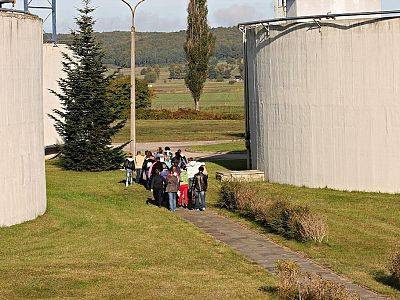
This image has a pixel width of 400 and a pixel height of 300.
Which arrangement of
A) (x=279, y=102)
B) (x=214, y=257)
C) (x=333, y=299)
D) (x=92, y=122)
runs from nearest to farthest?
(x=333, y=299), (x=214, y=257), (x=279, y=102), (x=92, y=122)

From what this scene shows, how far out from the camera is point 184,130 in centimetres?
6331

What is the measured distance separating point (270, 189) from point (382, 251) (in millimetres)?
11241

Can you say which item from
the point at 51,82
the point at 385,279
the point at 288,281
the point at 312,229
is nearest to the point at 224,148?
the point at 51,82

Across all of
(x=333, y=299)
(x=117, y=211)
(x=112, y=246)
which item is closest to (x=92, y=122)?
(x=117, y=211)

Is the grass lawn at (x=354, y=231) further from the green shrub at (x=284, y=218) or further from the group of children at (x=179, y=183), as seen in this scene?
the group of children at (x=179, y=183)

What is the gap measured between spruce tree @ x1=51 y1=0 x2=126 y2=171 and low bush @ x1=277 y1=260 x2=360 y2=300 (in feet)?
73.4

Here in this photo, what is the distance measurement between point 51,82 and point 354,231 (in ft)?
72.0

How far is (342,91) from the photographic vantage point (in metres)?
30.7

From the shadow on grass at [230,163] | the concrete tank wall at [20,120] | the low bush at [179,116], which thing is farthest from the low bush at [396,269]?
the low bush at [179,116]

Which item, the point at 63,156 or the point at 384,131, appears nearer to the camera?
the point at 384,131

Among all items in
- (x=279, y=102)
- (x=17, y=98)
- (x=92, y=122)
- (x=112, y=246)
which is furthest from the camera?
(x=92, y=122)

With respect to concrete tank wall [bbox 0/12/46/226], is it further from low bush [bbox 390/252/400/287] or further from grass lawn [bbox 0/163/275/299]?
low bush [bbox 390/252/400/287]

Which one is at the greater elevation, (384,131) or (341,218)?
(384,131)

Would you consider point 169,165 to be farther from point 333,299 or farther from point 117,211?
point 333,299
